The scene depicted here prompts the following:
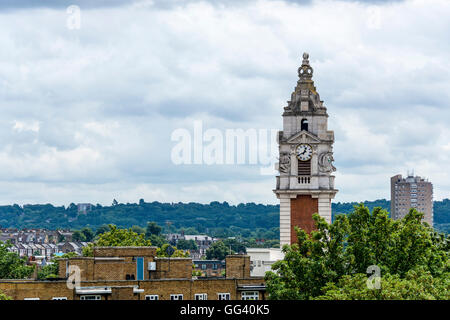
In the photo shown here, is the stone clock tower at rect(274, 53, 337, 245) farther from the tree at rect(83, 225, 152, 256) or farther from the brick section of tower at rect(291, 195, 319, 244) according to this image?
the tree at rect(83, 225, 152, 256)

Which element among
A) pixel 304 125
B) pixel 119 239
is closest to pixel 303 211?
pixel 304 125

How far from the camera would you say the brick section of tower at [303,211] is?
312ft

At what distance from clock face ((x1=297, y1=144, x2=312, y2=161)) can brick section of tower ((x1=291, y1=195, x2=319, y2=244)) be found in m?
3.45

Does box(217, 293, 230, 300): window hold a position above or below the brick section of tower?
below

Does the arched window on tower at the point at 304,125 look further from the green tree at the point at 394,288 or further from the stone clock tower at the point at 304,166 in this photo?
the green tree at the point at 394,288

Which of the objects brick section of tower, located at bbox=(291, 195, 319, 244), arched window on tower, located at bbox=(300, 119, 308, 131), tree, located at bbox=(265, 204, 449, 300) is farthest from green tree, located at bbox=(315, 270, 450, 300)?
arched window on tower, located at bbox=(300, 119, 308, 131)

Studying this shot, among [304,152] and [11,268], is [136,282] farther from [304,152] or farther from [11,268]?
[11,268]

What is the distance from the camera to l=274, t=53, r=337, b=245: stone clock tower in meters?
Result: 95.8

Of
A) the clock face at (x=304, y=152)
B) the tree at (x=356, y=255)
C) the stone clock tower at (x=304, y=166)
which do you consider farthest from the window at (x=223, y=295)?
the clock face at (x=304, y=152)

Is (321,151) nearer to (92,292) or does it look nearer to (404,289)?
(92,292)

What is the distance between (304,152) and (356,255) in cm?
2602

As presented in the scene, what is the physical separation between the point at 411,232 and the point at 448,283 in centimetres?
592
